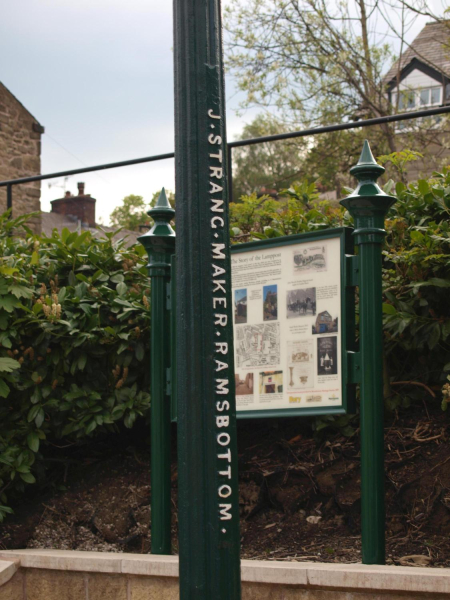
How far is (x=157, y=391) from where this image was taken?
470cm

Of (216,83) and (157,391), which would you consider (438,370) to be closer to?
(157,391)

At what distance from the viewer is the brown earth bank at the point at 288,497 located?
14.0 ft

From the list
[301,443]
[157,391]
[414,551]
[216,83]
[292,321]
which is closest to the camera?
[216,83]

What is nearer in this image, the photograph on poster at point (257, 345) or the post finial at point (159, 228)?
the photograph on poster at point (257, 345)

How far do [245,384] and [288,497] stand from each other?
757 mm

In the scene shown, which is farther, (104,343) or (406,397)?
(104,343)

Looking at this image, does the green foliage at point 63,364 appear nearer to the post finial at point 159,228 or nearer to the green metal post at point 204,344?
the post finial at point 159,228

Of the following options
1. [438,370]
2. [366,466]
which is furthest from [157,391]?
[438,370]

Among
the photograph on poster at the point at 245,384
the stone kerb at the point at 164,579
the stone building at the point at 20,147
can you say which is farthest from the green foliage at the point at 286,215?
the stone building at the point at 20,147

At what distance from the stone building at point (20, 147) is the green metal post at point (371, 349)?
15773mm

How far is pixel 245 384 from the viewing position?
14.9 feet

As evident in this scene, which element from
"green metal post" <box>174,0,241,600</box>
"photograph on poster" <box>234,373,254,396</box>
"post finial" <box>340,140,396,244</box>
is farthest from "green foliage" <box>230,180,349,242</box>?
"green metal post" <box>174,0,241,600</box>

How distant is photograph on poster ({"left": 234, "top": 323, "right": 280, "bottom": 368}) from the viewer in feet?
14.6

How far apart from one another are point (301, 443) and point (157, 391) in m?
1.01
